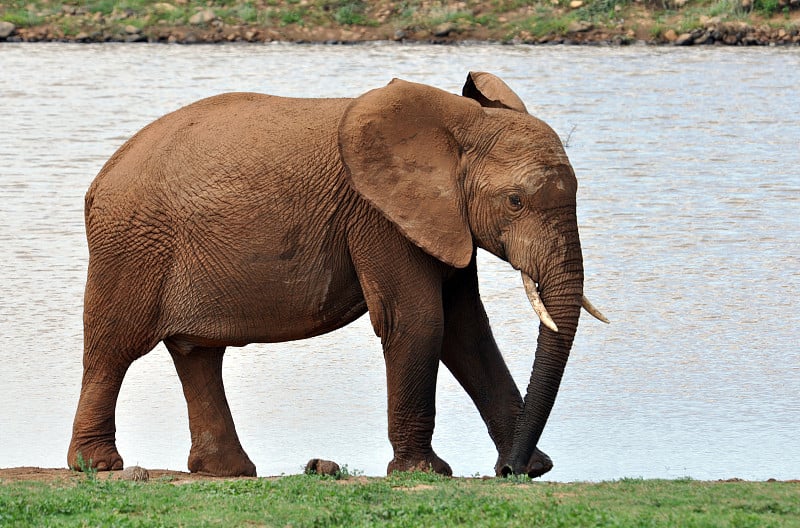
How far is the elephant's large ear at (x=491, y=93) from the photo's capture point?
9727 mm

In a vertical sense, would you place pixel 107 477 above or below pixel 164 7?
above

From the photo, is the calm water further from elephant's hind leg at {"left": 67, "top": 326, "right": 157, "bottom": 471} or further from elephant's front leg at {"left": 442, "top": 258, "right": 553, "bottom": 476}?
elephant's hind leg at {"left": 67, "top": 326, "right": 157, "bottom": 471}

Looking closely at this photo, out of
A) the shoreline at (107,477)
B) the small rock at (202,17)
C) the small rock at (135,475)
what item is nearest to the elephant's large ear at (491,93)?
the shoreline at (107,477)

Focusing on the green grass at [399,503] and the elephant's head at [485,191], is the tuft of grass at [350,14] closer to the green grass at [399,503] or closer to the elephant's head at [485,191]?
the elephant's head at [485,191]

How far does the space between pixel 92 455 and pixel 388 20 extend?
40285 millimetres

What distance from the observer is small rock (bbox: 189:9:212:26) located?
48.9 metres

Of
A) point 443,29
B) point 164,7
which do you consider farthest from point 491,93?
point 164,7

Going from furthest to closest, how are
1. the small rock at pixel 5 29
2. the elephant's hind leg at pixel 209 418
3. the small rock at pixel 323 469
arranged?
the small rock at pixel 5 29, the elephant's hind leg at pixel 209 418, the small rock at pixel 323 469

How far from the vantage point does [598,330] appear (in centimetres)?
1402

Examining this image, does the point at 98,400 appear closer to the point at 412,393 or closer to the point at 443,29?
the point at 412,393

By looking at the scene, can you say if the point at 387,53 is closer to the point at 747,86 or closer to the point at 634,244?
the point at 747,86

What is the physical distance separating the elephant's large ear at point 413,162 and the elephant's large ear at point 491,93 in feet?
1.17

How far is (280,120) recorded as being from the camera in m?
9.62

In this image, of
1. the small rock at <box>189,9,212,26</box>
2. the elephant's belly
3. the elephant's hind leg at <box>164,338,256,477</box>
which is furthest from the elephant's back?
the small rock at <box>189,9,212,26</box>
